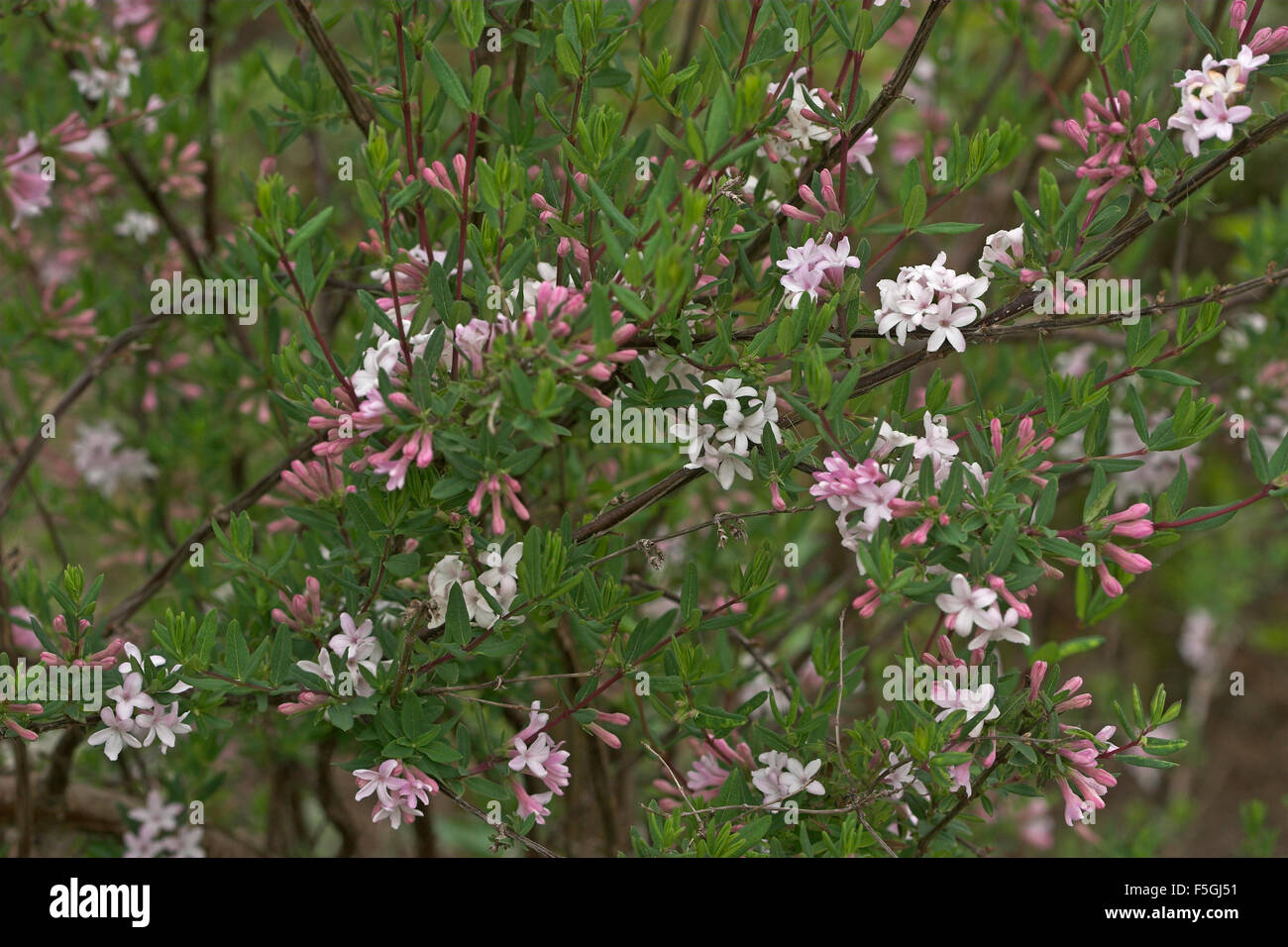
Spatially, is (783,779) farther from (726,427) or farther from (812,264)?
(812,264)

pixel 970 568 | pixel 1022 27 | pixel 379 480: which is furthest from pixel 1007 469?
pixel 1022 27

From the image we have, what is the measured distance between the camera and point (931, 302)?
172 cm

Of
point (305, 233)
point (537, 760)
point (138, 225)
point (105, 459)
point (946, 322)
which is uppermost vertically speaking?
point (138, 225)

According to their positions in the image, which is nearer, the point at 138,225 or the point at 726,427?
the point at 726,427

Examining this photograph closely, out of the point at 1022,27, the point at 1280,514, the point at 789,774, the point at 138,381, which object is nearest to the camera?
the point at 789,774

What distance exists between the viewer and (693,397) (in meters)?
1.78

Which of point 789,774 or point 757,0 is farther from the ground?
point 757,0

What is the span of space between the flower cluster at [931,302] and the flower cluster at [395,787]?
98cm

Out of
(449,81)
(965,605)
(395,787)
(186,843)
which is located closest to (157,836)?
(186,843)

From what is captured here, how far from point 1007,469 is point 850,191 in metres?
0.56

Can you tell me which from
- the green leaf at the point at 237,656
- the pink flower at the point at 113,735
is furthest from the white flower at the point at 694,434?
the pink flower at the point at 113,735

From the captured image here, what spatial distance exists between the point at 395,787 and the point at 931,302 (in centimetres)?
108

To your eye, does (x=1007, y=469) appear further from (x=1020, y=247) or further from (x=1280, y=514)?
(x=1280, y=514)

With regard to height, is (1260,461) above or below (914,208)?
below
